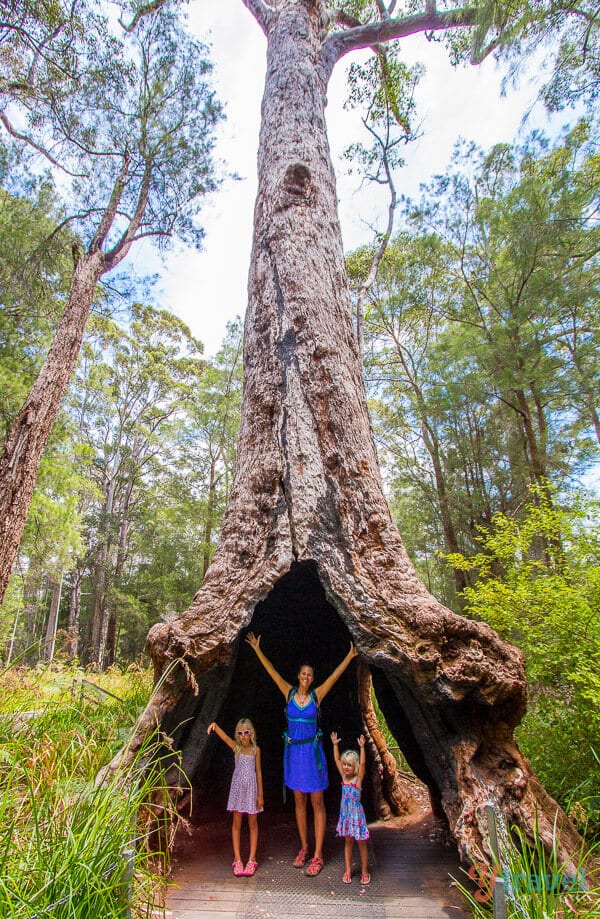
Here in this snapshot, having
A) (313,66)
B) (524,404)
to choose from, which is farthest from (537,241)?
(313,66)

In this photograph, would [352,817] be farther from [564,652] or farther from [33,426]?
[33,426]

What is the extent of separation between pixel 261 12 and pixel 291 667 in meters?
8.48

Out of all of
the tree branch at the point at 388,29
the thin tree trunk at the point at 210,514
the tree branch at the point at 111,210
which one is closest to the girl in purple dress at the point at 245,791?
the tree branch at the point at 388,29

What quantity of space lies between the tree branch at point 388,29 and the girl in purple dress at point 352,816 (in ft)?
25.2

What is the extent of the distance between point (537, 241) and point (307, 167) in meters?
6.64

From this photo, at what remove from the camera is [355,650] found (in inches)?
116

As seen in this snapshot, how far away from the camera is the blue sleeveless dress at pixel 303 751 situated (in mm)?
3033

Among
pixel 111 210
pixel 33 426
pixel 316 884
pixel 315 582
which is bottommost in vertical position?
pixel 316 884

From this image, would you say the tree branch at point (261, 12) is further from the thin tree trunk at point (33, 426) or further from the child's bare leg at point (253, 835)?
the child's bare leg at point (253, 835)

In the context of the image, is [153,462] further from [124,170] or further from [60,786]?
[60,786]

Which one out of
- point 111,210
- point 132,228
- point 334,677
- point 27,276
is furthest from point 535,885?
point 27,276

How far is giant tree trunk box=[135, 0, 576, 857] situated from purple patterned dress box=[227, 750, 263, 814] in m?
0.28

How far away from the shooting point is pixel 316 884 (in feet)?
8.68

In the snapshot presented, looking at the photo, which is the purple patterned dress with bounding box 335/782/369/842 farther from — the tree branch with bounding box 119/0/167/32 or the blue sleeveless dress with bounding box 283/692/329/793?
the tree branch with bounding box 119/0/167/32
